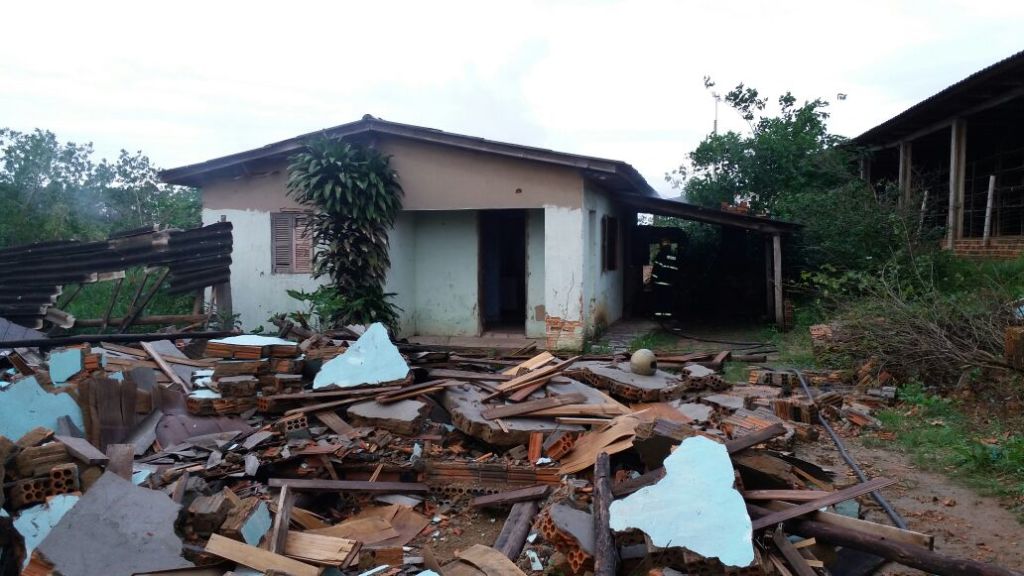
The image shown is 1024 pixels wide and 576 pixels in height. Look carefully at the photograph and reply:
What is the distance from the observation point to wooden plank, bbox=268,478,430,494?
16.6ft

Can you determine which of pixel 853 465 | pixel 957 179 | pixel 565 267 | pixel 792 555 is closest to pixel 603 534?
pixel 792 555

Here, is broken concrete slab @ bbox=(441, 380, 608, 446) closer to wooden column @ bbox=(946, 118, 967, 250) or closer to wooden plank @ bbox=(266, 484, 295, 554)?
wooden plank @ bbox=(266, 484, 295, 554)

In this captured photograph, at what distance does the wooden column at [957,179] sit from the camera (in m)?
13.6

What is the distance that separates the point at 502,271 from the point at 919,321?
9456 mm

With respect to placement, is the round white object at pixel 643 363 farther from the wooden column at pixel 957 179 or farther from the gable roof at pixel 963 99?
the wooden column at pixel 957 179

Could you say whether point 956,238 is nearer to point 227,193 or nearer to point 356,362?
point 356,362

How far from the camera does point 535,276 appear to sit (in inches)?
509

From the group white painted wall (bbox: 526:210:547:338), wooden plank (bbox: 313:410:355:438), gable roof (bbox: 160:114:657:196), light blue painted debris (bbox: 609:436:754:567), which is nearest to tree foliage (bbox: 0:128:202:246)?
gable roof (bbox: 160:114:657:196)

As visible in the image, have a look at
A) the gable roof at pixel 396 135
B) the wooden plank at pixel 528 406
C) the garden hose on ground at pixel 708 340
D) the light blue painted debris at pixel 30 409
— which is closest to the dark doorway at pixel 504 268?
the gable roof at pixel 396 135

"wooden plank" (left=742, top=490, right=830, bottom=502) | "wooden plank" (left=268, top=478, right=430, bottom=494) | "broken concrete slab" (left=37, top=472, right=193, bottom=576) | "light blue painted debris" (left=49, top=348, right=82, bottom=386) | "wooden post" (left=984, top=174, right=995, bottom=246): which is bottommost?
"wooden plank" (left=268, top=478, right=430, bottom=494)

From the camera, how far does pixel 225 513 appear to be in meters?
4.34

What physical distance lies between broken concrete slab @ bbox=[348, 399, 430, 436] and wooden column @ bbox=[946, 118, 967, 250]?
1238cm

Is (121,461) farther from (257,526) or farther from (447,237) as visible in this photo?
(447,237)

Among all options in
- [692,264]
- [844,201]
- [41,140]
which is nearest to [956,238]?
[844,201]
